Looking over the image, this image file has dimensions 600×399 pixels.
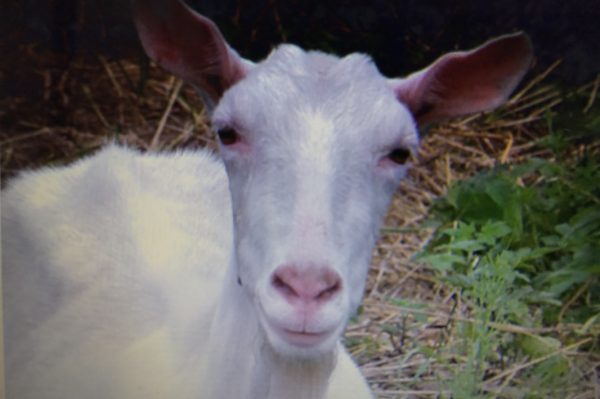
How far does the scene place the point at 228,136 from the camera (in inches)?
72.9

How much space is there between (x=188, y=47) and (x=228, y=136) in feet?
0.63

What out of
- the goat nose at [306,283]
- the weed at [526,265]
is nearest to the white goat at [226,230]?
the goat nose at [306,283]

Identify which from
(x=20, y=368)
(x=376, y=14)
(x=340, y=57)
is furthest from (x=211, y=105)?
(x=20, y=368)

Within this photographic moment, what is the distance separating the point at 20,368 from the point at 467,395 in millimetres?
959

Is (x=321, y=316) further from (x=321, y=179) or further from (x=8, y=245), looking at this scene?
(x=8, y=245)

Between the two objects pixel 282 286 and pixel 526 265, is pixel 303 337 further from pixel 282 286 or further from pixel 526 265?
pixel 526 265

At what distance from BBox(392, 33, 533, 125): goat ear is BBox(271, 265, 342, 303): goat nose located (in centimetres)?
43

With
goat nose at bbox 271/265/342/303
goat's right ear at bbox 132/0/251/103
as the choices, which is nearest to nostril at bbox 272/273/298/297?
goat nose at bbox 271/265/342/303

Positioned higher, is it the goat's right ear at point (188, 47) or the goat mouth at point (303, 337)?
the goat's right ear at point (188, 47)

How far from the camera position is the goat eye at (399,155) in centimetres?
183

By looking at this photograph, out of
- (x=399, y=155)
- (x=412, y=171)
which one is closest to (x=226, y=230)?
(x=412, y=171)

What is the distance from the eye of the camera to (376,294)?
228 cm

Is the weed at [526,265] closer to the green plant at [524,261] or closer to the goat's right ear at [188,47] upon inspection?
the green plant at [524,261]

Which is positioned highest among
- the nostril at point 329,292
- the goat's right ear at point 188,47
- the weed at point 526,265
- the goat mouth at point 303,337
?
the goat's right ear at point 188,47
